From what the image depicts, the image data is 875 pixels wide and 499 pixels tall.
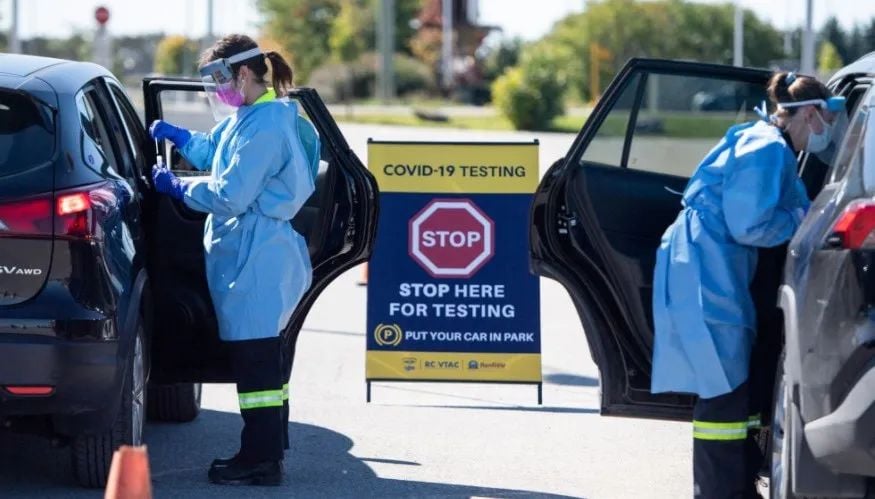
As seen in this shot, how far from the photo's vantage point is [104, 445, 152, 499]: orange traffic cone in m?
4.29

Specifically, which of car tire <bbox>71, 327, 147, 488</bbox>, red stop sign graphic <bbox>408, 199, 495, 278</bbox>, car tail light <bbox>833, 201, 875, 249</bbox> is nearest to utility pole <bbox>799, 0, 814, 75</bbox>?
red stop sign graphic <bbox>408, 199, 495, 278</bbox>

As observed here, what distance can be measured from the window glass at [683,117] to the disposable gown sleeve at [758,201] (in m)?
0.99

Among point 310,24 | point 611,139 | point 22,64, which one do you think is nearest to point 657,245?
point 611,139

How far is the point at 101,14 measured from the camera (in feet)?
87.1

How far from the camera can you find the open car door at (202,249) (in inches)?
272

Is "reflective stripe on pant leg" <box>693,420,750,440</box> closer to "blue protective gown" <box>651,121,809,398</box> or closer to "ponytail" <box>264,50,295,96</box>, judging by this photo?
"blue protective gown" <box>651,121,809,398</box>

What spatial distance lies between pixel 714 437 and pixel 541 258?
46.7 inches

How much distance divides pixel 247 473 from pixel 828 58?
51962 mm

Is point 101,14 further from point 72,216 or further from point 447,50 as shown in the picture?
point 447,50

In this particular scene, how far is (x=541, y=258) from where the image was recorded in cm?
652

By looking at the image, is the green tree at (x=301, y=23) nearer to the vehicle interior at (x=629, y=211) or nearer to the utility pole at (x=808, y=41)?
the utility pole at (x=808, y=41)

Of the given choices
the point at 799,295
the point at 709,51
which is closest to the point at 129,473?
the point at 799,295

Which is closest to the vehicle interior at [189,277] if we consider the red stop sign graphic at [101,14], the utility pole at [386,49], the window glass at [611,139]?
the window glass at [611,139]

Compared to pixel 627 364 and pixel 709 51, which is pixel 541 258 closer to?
pixel 627 364
